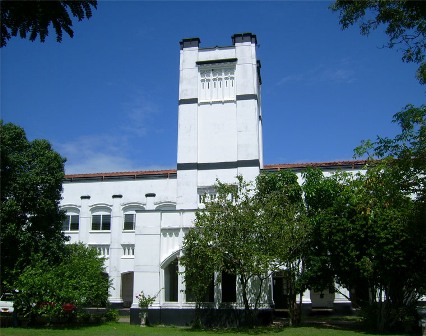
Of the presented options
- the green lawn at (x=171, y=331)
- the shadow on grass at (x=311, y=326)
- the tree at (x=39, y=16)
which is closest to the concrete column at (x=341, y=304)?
the shadow on grass at (x=311, y=326)

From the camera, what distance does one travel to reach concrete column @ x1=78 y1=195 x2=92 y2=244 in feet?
105

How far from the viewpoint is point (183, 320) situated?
21750 millimetres

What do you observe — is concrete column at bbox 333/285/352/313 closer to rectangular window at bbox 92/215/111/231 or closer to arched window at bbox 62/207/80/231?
rectangular window at bbox 92/215/111/231

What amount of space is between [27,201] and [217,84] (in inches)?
503

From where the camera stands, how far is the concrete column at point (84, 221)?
105 feet

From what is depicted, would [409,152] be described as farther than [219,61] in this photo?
No

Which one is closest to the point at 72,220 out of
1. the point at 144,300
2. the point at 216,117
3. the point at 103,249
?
the point at 103,249

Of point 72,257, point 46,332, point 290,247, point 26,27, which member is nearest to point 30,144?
point 72,257

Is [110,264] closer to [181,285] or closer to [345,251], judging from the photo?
[181,285]

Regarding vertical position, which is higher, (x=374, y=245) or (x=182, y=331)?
(x=374, y=245)

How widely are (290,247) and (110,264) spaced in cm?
1501

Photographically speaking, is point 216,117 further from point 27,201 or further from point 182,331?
point 182,331

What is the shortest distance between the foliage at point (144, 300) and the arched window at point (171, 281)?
0.84 meters

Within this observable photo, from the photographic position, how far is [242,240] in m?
19.8
